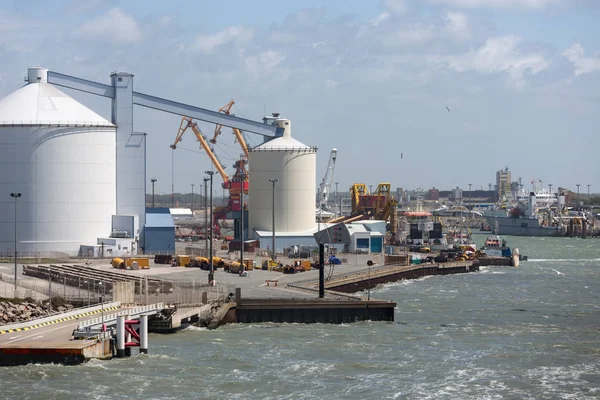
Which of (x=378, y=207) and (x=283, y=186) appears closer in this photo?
(x=283, y=186)

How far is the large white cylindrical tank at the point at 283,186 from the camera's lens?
338 feet

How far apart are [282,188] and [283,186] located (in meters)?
0.22

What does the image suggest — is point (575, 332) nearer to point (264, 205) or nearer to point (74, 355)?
point (74, 355)

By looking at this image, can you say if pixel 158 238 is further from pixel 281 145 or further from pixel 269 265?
pixel 281 145

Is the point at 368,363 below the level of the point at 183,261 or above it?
below

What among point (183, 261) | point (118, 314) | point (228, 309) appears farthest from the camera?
point (183, 261)

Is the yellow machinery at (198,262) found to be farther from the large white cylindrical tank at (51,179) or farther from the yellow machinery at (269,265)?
the large white cylindrical tank at (51,179)

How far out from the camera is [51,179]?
86.2 m

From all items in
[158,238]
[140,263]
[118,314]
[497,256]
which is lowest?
[118,314]

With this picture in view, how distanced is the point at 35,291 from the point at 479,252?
203 feet

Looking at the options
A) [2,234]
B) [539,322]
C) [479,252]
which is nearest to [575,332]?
[539,322]

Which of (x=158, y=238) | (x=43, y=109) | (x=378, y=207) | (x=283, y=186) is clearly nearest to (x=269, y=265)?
(x=158, y=238)

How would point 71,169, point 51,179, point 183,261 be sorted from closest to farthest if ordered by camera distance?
point 183,261
point 51,179
point 71,169

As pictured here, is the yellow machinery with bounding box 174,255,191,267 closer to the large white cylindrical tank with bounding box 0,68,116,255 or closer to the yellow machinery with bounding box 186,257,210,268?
the yellow machinery with bounding box 186,257,210,268
